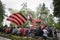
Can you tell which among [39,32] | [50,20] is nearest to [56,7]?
[50,20]

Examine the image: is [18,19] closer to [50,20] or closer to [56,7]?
[50,20]

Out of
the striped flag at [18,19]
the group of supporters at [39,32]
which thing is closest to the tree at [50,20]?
the group of supporters at [39,32]

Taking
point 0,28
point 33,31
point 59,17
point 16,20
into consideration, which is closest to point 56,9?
point 59,17

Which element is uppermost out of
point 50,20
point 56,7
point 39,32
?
point 56,7

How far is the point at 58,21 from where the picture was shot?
24156 millimetres

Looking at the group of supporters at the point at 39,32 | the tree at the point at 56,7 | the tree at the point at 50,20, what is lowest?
the group of supporters at the point at 39,32

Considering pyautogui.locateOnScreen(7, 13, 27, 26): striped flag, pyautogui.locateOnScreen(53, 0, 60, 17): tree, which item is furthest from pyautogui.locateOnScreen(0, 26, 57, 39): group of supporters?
pyautogui.locateOnScreen(53, 0, 60, 17): tree

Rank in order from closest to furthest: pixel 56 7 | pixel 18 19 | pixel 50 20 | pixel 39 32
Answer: pixel 18 19 → pixel 39 32 → pixel 50 20 → pixel 56 7

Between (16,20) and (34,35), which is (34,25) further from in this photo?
(16,20)

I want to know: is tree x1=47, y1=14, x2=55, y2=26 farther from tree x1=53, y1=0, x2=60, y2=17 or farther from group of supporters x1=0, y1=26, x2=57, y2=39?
group of supporters x1=0, y1=26, x2=57, y2=39

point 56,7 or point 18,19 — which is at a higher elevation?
point 56,7

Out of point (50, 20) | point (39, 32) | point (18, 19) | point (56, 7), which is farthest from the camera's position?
point (56, 7)

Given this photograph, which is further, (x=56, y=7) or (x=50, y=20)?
(x=56, y=7)

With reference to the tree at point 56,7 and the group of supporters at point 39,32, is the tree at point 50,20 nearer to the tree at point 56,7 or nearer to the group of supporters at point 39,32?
the tree at point 56,7
